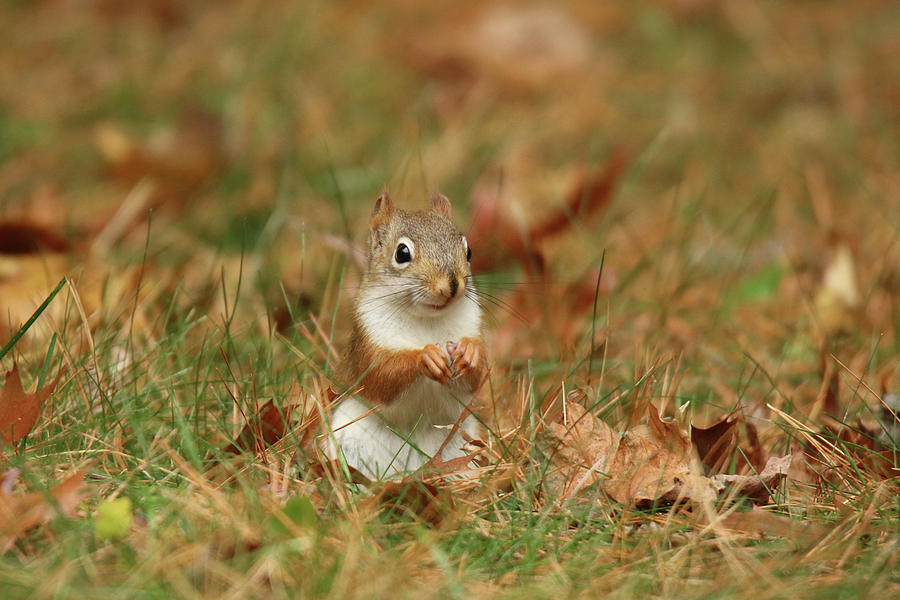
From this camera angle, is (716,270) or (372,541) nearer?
(372,541)

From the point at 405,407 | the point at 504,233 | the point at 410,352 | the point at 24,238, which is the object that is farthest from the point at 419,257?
the point at 24,238

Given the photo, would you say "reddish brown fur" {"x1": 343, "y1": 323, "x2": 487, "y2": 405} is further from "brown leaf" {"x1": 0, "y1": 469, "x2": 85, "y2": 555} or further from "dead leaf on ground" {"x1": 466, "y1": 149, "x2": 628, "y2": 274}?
"dead leaf on ground" {"x1": 466, "y1": 149, "x2": 628, "y2": 274}

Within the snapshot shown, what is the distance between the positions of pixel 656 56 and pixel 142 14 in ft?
9.98

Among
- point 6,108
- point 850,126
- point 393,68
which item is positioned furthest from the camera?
point 393,68

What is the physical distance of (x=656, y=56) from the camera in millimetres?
6059

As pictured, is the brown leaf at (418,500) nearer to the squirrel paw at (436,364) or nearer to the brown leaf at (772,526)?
the squirrel paw at (436,364)

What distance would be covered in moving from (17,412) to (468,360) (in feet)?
3.06

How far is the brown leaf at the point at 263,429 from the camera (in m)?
2.16

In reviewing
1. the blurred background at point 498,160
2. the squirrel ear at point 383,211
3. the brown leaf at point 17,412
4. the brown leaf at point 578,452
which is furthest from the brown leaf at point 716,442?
the brown leaf at point 17,412

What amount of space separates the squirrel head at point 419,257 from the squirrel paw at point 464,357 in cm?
11

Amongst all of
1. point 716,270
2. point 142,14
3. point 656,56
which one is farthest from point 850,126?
point 142,14

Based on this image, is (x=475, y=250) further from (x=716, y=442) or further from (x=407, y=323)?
(x=716, y=442)

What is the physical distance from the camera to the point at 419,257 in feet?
7.32

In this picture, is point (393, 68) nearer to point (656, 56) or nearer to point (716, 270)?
point (656, 56)
